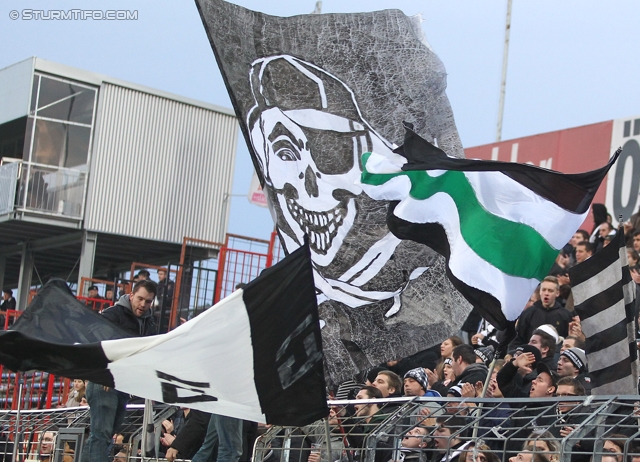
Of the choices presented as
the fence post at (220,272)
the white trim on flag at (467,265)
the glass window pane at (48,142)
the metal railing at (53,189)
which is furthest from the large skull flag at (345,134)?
the glass window pane at (48,142)

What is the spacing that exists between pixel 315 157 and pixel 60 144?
16.8 meters

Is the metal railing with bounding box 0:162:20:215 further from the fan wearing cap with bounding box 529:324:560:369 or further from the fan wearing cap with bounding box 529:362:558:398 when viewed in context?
the fan wearing cap with bounding box 529:362:558:398

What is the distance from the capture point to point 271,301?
22.3 feet

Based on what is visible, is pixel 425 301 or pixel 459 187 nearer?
pixel 459 187

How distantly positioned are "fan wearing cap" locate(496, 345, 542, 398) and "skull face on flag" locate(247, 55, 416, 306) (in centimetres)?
182

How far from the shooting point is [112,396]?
9.24 meters

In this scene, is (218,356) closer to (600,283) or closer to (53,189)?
(600,283)

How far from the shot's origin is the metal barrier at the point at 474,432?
6.02 metres

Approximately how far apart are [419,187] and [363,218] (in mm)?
2043

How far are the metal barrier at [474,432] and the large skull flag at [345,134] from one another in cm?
199

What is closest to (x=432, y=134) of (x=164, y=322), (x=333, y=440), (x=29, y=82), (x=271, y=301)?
(x=333, y=440)

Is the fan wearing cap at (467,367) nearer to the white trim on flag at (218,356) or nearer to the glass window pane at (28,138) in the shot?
the white trim on flag at (218,356)

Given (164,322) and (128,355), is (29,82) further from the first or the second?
(128,355)

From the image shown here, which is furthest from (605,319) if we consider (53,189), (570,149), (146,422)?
(53,189)
